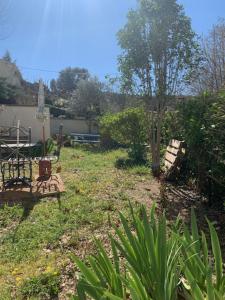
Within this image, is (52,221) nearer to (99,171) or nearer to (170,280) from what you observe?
(170,280)

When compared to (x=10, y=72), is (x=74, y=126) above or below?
below

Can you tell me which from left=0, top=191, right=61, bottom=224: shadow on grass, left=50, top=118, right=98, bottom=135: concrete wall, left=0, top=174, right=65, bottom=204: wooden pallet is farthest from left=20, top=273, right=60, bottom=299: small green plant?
left=50, top=118, right=98, bottom=135: concrete wall

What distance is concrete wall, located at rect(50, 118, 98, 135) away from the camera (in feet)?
86.8

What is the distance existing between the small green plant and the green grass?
0.21 ft

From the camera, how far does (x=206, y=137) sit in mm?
6008

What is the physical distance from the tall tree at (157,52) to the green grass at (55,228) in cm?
254

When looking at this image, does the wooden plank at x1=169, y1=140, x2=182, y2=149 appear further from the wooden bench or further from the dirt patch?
the dirt patch

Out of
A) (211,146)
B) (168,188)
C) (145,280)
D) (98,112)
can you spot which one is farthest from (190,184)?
(98,112)

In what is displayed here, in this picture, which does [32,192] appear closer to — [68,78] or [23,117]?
[23,117]

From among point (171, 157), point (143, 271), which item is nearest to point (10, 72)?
point (171, 157)

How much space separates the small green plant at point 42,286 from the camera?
3.68m

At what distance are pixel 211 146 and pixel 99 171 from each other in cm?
509

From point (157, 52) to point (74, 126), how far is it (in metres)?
17.9

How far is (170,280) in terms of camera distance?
2.29 metres
